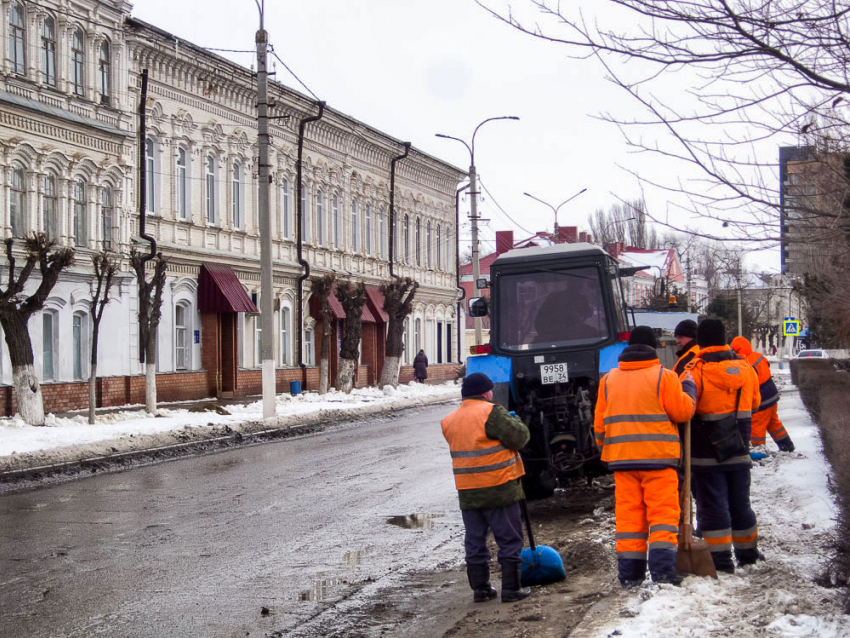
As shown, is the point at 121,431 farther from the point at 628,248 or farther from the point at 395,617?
the point at 628,248

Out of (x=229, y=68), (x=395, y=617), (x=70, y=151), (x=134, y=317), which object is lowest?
(x=395, y=617)

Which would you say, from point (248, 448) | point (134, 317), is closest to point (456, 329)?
point (134, 317)

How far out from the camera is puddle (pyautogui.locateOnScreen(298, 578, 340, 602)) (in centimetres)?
795

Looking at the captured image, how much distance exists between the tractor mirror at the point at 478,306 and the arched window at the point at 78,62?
1820 centimetres

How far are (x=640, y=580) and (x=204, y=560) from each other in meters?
4.04

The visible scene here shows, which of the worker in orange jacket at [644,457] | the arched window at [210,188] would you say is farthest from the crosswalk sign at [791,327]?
the worker in orange jacket at [644,457]

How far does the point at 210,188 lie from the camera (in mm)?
33531

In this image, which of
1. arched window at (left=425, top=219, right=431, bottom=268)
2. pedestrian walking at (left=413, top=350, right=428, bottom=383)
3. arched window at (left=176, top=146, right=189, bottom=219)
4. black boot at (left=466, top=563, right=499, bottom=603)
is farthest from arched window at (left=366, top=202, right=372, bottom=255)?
black boot at (left=466, top=563, right=499, bottom=603)

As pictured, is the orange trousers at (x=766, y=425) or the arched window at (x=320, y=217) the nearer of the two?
the orange trousers at (x=766, y=425)

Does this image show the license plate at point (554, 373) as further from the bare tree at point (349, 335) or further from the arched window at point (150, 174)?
the bare tree at point (349, 335)

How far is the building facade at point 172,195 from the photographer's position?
26000 millimetres

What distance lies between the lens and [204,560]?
9.33 m

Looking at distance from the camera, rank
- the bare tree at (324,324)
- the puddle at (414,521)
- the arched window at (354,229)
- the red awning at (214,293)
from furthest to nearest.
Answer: the arched window at (354,229), the bare tree at (324,324), the red awning at (214,293), the puddle at (414,521)

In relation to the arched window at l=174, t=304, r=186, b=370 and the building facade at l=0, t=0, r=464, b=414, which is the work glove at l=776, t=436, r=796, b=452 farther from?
the arched window at l=174, t=304, r=186, b=370
